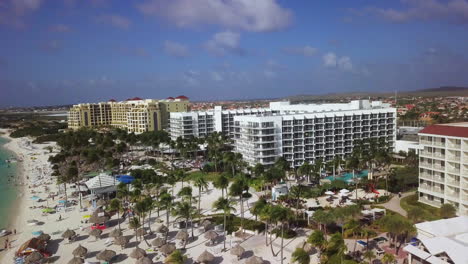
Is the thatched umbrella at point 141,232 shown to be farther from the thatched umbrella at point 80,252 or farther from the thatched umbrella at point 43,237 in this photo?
the thatched umbrella at point 43,237

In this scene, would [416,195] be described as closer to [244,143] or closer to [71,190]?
[244,143]

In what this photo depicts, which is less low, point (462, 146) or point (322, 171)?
point (462, 146)

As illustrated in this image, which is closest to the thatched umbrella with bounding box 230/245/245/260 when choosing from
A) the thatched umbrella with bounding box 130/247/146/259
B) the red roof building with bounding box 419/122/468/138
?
the thatched umbrella with bounding box 130/247/146/259

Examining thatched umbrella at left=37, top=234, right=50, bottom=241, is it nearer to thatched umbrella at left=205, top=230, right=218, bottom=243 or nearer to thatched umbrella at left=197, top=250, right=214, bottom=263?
thatched umbrella at left=205, top=230, right=218, bottom=243

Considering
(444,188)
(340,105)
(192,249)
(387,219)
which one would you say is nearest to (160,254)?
(192,249)

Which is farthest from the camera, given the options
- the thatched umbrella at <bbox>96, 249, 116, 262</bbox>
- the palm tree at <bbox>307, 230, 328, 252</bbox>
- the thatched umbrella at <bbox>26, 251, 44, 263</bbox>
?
the thatched umbrella at <bbox>26, 251, 44, 263</bbox>
